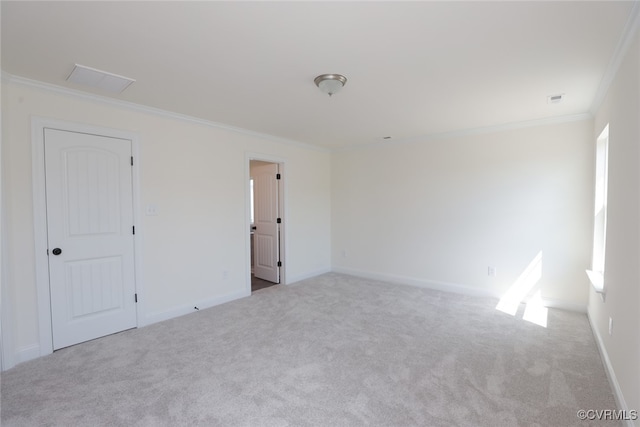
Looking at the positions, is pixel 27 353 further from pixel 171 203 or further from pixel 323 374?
pixel 323 374

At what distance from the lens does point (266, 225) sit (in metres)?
5.39

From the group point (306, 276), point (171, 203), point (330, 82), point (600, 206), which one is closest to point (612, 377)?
point (600, 206)

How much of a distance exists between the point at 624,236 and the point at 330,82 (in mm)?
2353

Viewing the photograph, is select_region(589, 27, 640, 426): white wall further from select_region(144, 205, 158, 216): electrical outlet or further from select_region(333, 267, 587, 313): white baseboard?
select_region(144, 205, 158, 216): electrical outlet

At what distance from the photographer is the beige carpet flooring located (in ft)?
6.38

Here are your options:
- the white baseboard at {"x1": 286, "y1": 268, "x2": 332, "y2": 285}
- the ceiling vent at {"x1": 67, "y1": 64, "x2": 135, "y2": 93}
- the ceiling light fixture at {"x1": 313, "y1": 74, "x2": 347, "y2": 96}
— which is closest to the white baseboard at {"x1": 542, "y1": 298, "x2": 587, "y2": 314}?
the white baseboard at {"x1": 286, "y1": 268, "x2": 332, "y2": 285}

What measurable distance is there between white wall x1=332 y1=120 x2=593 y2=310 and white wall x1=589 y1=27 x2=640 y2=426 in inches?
51.1

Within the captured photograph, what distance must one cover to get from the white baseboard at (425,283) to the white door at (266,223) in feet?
4.53

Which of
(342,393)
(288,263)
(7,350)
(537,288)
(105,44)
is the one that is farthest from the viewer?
(288,263)

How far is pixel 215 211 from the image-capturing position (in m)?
4.05

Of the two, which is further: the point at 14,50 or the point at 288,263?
the point at 288,263

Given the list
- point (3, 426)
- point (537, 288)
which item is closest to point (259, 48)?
point (3, 426)

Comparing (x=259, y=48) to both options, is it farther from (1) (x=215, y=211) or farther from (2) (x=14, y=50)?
(1) (x=215, y=211)

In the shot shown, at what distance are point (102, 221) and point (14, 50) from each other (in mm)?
1575
